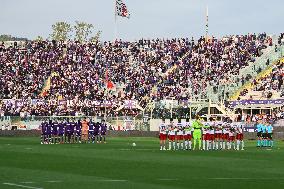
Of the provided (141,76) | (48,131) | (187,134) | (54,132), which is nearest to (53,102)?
(141,76)

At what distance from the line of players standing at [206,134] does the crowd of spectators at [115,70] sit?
32.8m

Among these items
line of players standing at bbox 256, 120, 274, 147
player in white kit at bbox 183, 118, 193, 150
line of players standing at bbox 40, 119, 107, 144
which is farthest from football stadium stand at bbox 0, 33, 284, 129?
player in white kit at bbox 183, 118, 193, 150

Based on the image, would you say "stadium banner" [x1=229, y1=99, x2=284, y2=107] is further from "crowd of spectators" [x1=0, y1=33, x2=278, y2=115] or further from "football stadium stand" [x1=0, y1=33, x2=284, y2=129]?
"crowd of spectators" [x1=0, y1=33, x2=278, y2=115]

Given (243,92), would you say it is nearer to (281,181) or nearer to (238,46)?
(238,46)

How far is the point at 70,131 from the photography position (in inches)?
2117

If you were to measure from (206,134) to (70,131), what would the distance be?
13.4 metres

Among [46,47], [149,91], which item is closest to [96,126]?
[149,91]

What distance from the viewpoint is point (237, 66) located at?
8075 centimetres

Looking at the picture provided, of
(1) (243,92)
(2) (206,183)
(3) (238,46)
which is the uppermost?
(3) (238,46)

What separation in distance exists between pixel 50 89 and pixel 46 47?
28.6 ft

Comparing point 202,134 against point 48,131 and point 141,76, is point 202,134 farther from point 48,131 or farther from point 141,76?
point 141,76

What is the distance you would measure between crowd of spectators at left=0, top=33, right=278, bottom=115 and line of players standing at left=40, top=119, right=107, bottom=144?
2208cm

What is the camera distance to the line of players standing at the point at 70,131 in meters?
53.1

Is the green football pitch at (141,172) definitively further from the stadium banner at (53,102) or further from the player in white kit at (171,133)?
the stadium banner at (53,102)
